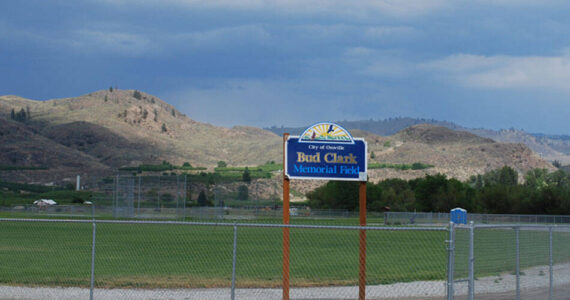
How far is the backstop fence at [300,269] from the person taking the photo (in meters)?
15.8

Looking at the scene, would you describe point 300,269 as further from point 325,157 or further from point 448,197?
point 448,197

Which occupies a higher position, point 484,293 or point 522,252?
point 522,252

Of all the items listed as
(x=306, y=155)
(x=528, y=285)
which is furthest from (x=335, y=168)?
(x=528, y=285)

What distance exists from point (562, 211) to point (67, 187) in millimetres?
123085

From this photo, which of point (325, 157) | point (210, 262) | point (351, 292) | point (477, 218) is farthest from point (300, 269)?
point (477, 218)

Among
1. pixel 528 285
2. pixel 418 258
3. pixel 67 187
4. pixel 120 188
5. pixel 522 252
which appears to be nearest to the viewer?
pixel 522 252

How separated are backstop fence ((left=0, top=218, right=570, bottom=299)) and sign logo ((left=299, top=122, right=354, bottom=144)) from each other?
240 centimetres

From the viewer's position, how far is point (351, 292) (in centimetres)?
1852

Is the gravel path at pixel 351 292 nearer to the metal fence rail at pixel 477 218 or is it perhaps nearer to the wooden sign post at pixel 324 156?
the wooden sign post at pixel 324 156

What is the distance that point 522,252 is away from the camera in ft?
57.1

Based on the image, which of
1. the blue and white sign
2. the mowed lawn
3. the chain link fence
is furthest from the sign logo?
the mowed lawn

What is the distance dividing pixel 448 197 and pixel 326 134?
98.3m

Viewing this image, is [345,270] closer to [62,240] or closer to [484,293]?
[484,293]

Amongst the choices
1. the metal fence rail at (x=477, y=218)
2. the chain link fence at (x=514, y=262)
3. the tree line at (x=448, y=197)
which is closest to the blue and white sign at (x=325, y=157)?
the chain link fence at (x=514, y=262)
